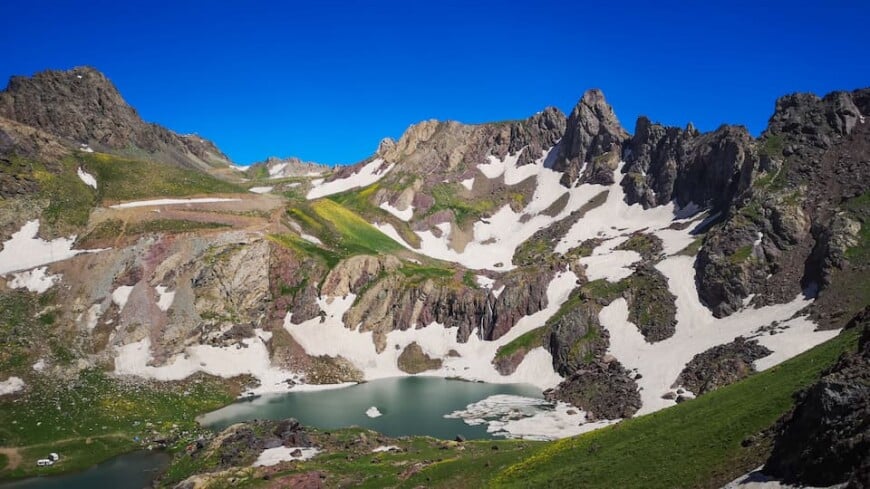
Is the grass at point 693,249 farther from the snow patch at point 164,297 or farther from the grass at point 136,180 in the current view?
the grass at point 136,180

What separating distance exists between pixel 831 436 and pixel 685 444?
14.6m

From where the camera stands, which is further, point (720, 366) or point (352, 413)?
point (352, 413)

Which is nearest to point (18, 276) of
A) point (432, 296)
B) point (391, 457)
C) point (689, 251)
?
point (432, 296)

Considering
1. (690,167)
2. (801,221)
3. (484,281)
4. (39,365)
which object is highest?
(690,167)

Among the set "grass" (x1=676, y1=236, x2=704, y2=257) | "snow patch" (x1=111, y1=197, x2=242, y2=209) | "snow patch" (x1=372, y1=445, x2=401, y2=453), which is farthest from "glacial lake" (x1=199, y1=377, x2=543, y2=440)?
"snow patch" (x1=111, y1=197, x2=242, y2=209)

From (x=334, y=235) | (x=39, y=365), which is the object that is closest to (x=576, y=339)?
(x=334, y=235)

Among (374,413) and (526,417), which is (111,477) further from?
(526,417)

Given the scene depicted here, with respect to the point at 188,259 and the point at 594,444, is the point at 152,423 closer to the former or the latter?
the point at 188,259

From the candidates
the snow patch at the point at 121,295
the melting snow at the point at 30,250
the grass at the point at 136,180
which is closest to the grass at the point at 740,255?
the snow patch at the point at 121,295

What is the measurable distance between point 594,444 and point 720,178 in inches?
5300

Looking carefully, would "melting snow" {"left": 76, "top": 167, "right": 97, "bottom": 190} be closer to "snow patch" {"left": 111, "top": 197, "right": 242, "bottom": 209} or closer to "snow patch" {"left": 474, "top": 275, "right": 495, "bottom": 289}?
"snow patch" {"left": 111, "top": 197, "right": 242, "bottom": 209}

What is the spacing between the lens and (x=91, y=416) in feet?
270

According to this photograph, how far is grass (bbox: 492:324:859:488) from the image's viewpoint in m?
31.9

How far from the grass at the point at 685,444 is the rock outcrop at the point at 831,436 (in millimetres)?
4081
